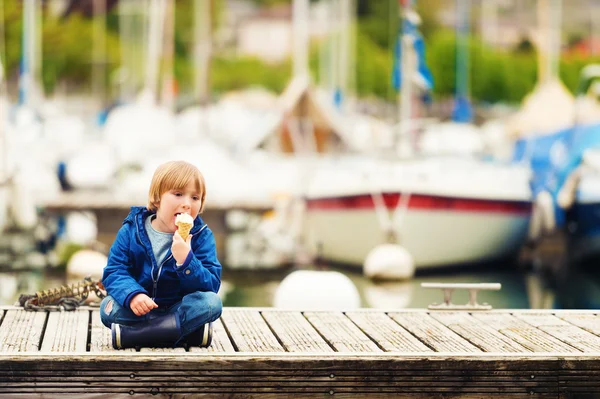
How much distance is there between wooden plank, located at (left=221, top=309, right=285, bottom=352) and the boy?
1.06ft

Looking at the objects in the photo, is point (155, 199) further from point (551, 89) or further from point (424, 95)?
point (551, 89)

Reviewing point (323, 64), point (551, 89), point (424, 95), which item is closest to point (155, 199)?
point (424, 95)

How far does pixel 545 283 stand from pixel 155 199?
38.7 ft

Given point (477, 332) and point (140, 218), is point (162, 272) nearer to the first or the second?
point (140, 218)

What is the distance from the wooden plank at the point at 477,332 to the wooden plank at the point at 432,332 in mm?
49

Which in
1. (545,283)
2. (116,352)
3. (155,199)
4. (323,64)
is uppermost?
(323,64)

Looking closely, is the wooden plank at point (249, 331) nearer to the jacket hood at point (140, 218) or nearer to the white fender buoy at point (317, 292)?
the jacket hood at point (140, 218)

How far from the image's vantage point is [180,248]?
5633 mm

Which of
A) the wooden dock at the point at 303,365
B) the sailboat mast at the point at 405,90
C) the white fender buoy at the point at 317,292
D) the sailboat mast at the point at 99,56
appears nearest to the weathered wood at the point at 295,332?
the wooden dock at the point at 303,365

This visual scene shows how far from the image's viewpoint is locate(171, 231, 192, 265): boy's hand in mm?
5607

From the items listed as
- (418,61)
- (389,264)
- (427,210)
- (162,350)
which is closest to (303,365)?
(162,350)

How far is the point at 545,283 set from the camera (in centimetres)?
1689

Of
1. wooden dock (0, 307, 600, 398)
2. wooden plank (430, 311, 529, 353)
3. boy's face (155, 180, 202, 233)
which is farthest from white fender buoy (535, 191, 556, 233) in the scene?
boy's face (155, 180, 202, 233)

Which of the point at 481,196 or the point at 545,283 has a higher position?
the point at 481,196
